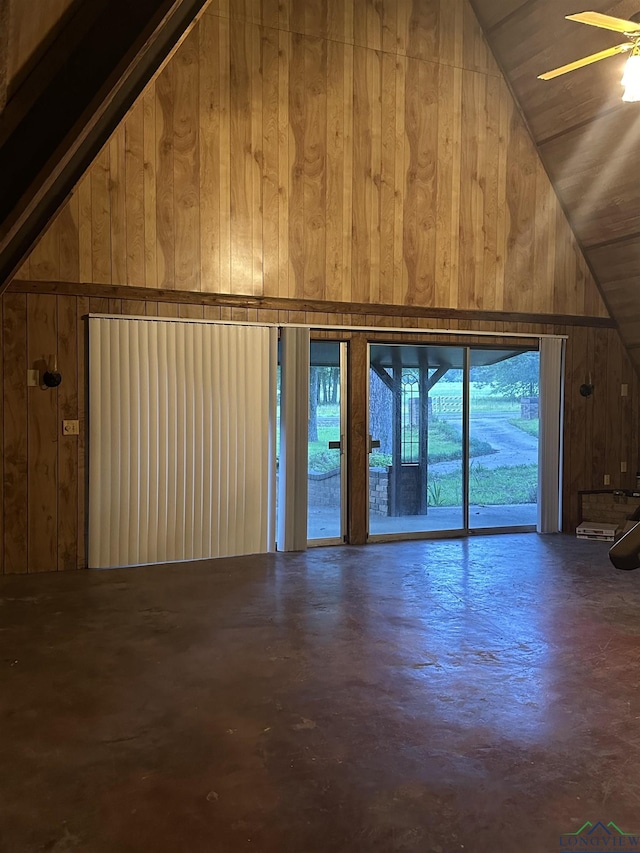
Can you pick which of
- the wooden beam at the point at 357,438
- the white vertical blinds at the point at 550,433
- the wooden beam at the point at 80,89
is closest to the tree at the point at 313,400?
the wooden beam at the point at 357,438

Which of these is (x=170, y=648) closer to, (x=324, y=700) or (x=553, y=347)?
(x=324, y=700)

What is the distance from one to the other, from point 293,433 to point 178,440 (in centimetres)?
109

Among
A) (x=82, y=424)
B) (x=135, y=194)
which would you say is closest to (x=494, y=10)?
(x=135, y=194)

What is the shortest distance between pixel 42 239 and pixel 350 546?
3959 mm

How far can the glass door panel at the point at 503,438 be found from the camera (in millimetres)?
7742

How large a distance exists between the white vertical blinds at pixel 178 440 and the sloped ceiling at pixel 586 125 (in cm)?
360

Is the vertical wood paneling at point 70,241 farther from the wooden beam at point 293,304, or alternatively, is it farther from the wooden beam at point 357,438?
the wooden beam at point 357,438

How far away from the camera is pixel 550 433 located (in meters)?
7.84

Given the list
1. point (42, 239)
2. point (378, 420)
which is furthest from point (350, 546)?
point (42, 239)

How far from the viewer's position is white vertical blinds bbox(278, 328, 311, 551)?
21.9 feet

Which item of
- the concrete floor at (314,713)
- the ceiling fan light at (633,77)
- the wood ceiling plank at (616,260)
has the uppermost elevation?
the ceiling fan light at (633,77)

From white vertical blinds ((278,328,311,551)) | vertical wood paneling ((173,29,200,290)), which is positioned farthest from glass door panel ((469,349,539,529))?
vertical wood paneling ((173,29,200,290))

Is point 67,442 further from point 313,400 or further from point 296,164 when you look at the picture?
point 296,164

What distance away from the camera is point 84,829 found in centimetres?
250
